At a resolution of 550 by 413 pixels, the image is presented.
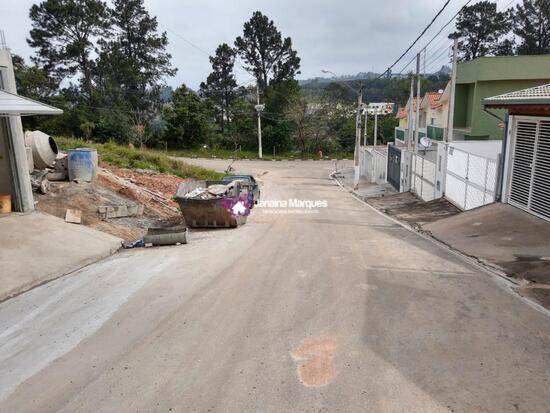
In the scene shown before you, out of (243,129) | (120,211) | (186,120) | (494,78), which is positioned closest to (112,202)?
(120,211)

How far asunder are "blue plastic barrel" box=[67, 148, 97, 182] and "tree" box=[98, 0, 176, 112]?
44358 millimetres

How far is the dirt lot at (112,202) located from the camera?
576 inches

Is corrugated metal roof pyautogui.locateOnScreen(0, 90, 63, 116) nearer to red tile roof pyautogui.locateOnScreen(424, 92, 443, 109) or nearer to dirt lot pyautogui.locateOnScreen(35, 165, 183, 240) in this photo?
dirt lot pyautogui.locateOnScreen(35, 165, 183, 240)

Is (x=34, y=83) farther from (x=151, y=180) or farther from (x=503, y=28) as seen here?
(x=503, y=28)

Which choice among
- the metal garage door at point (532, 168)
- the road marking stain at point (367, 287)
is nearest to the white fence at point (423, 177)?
the metal garage door at point (532, 168)

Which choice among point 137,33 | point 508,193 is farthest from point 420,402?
point 137,33

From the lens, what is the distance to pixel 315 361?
5543 mm

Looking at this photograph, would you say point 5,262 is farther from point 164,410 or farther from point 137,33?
point 137,33

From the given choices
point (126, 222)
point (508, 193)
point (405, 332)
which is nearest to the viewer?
point (405, 332)

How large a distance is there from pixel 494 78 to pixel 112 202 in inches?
1020

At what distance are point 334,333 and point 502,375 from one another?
2.01m

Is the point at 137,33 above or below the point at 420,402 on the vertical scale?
above

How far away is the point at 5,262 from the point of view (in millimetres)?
10078

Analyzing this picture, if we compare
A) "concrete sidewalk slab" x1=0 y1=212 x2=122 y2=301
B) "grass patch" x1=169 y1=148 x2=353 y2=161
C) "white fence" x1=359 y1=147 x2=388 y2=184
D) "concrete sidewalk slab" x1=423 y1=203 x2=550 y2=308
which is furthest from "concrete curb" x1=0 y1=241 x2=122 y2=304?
"grass patch" x1=169 y1=148 x2=353 y2=161
